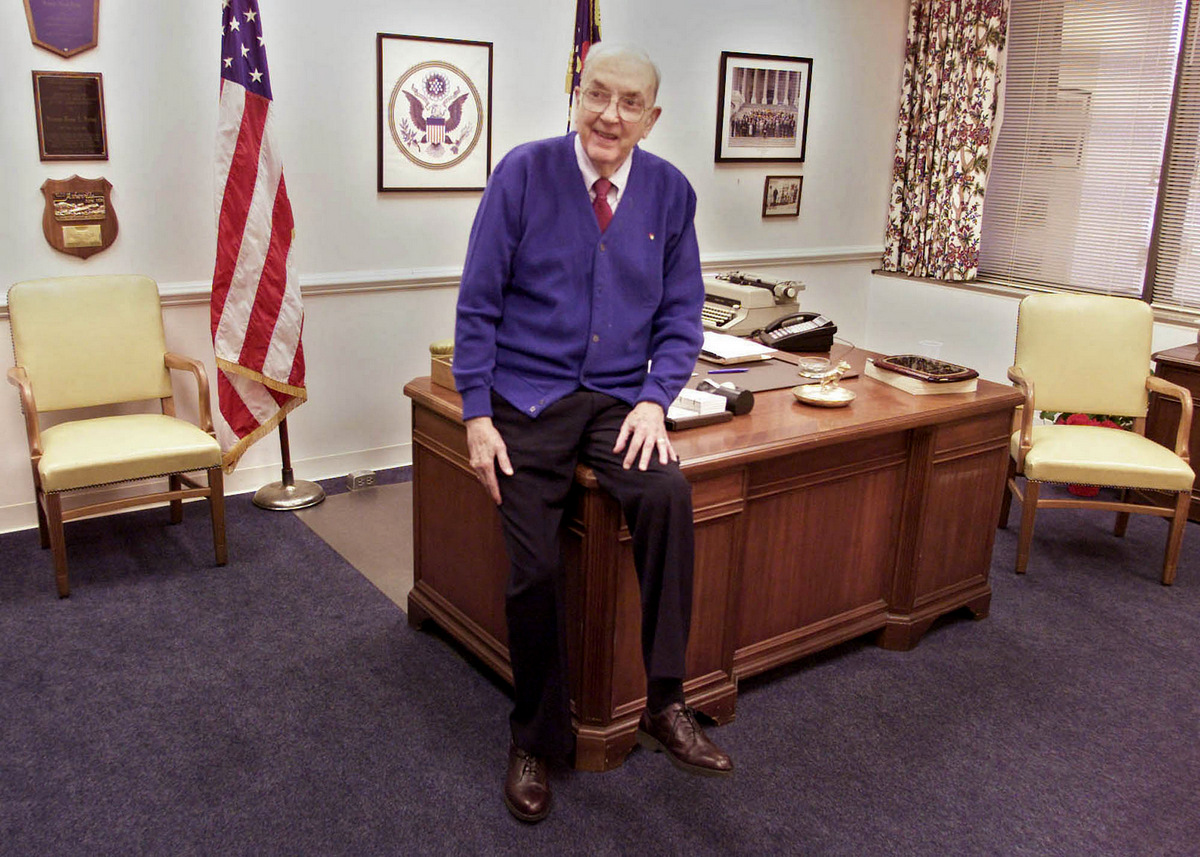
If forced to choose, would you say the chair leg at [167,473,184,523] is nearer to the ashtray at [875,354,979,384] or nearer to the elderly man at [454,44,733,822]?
the elderly man at [454,44,733,822]

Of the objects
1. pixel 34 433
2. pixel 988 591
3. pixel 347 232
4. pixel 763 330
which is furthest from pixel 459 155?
pixel 988 591

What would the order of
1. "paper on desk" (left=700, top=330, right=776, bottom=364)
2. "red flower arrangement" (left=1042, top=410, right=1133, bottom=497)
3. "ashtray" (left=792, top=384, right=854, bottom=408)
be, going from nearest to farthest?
"ashtray" (left=792, top=384, right=854, bottom=408) < "paper on desk" (left=700, top=330, right=776, bottom=364) < "red flower arrangement" (left=1042, top=410, right=1133, bottom=497)

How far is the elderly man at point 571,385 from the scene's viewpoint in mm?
2127

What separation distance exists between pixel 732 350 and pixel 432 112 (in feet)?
6.13

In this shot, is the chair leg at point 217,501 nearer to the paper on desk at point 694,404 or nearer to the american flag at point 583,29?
the paper on desk at point 694,404

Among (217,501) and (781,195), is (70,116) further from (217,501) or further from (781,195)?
(781,195)

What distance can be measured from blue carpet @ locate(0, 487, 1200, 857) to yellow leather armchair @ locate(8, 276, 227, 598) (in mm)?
312

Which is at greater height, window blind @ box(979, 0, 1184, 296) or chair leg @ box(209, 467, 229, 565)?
window blind @ box(979, 0, 1184, 296)

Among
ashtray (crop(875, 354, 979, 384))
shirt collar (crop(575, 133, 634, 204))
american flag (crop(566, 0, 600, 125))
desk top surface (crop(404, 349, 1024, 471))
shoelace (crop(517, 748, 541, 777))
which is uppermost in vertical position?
american flag (crop(566, 0, 600, 125))

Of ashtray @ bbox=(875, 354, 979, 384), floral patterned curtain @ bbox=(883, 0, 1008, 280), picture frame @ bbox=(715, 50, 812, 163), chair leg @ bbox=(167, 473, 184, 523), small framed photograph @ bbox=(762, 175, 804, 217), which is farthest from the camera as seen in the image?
small framed photograph @ bbox=(762, 175, 804, 217)

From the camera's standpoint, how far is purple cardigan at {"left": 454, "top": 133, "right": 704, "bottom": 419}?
2.17m

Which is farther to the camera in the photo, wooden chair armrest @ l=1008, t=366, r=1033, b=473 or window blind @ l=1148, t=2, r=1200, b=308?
window blind @ l=1148, t=2, r=1200, b=308

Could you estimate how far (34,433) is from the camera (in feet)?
10.7

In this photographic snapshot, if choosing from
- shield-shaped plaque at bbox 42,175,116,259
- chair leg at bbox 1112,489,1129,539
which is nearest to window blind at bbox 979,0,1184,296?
chair leg at bbox 1112,489,1129,539
